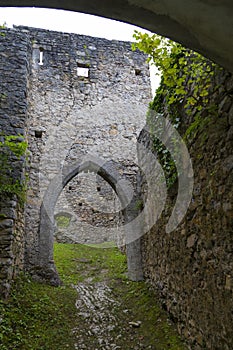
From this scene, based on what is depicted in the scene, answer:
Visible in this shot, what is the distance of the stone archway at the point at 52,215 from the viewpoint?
5535 millimetres

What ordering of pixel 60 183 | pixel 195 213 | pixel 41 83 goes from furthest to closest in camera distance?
1. pixel 41 83
2. pixel 60 183
3. pixel 195 213

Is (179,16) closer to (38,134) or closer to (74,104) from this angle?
(38,134)

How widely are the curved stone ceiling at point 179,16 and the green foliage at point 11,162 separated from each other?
11.2ft

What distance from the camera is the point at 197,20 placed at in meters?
1.34

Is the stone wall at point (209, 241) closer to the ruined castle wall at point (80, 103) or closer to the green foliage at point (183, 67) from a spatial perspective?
the green foliage at point (183, 67)

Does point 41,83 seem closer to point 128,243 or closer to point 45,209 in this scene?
point 45,209

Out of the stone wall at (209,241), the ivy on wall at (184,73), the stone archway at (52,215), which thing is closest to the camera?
the stone wall at (209,241)

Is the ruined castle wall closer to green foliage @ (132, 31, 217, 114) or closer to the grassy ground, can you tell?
the grassy ground

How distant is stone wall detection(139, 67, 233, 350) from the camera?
2.23 metres

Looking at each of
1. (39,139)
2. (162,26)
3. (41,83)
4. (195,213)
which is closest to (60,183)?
(39,139)

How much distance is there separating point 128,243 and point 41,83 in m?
4.19

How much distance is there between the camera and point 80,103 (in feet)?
24.1

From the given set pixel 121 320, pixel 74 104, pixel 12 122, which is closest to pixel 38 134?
pixel 74 104

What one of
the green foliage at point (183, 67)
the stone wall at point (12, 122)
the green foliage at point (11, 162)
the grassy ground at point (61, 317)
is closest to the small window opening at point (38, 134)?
the stone wall at point (12, 122)
